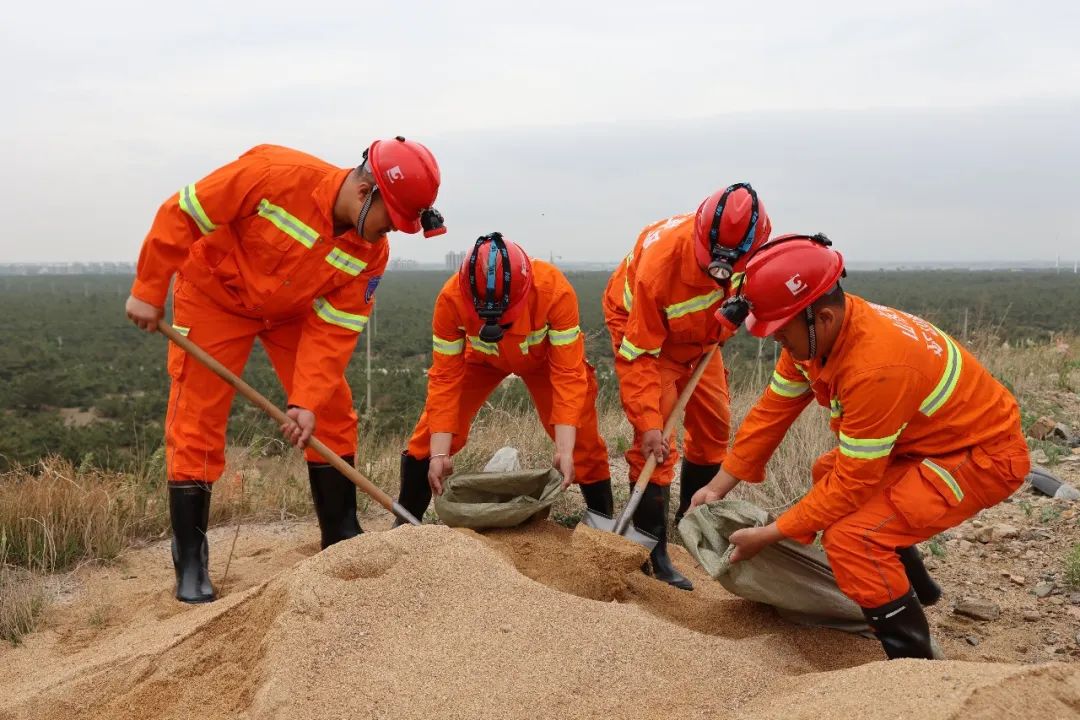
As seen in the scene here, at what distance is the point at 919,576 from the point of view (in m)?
3.49

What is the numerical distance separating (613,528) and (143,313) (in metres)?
2.26

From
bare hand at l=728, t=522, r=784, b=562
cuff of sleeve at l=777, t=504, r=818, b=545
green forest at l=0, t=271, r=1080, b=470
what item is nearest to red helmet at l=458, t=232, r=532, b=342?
bare hand at l=728, t=522, r=784, b=562

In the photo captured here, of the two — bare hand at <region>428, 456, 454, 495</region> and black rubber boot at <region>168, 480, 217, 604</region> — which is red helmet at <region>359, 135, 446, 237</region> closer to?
bare hand at <region>428, 456, 454, 495</region>

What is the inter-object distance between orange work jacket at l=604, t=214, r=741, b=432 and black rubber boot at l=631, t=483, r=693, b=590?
394 mm

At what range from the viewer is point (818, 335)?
286 centimetres

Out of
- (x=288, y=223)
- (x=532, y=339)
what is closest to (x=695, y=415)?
(x=532, y=339)

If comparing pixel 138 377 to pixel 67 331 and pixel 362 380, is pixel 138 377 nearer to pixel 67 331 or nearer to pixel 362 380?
pixel 362 380

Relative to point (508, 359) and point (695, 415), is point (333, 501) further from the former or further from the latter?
point (695, 415)

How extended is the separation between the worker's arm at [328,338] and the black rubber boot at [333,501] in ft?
1.36

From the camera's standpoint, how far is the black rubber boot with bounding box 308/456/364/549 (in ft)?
13.5

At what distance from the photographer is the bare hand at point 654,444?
12.9 ft

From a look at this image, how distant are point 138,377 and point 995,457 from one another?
20.1 m

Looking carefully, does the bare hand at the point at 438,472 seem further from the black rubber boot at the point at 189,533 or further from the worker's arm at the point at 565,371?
the black rubber boot at the point at 189,533

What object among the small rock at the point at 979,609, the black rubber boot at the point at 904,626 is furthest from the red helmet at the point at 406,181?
the small rock at the point at 979,609
